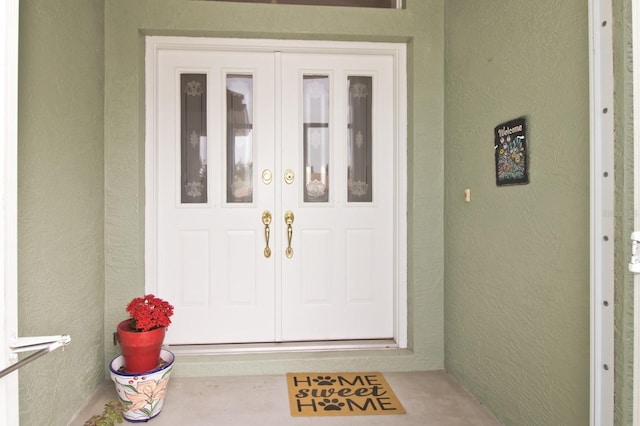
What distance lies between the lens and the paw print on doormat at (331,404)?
85.1 inches

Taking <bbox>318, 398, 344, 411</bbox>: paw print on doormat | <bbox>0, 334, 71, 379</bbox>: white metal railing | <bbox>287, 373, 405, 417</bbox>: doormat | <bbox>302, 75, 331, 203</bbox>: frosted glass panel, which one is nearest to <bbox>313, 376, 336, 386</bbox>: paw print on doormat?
<bbox>287, 373, 405, 417</bbox>: doormat

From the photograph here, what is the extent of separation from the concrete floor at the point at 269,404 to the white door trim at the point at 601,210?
0.80 meters

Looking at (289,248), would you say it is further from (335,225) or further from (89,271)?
(89,271)

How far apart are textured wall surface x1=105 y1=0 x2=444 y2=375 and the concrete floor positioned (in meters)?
0.12

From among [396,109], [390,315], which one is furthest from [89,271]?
[396,109]

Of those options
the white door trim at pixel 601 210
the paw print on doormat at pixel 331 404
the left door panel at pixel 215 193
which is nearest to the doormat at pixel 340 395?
the paw print on doormat at pixel 331 404

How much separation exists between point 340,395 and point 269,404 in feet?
1.29

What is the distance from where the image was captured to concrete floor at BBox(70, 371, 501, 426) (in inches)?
80.9

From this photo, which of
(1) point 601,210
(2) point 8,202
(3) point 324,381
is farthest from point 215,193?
(1) point 601,210

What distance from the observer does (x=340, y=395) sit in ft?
7.55

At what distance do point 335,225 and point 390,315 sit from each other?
0.72 m

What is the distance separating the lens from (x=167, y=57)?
8.78ft

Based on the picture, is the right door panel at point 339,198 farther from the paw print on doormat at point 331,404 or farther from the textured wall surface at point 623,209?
the textured wall surface at point 623,209

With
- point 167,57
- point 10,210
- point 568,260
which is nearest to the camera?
point 10,210
